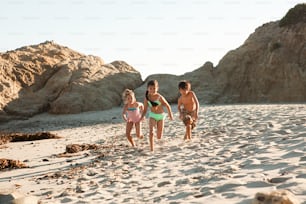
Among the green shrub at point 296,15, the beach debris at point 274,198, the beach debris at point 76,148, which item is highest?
the green shrub at point 296,15

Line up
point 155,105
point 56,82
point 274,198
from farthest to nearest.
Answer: point 56,82 → point 155,105 → point 274,198

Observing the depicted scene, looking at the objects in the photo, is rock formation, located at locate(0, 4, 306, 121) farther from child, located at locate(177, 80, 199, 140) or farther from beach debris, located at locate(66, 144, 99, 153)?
child, located at locate(177, 80, 199, 140)

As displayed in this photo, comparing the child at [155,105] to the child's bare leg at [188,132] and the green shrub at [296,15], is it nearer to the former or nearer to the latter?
the child's bare leg at [188,132]

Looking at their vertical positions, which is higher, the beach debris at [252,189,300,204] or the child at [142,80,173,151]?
the child at [142,80,173,151]

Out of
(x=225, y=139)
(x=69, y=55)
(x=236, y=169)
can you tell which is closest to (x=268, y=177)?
(x=236, y=169)

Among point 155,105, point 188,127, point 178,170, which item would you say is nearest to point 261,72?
point 188,127

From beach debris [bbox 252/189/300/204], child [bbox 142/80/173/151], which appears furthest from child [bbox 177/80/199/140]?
beach debris [bbox 252/189/300/204]

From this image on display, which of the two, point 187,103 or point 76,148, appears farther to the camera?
point 187,103

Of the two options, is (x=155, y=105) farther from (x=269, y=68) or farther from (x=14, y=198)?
(x=269, y=68)

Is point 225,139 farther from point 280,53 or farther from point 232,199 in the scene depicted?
point 280,53

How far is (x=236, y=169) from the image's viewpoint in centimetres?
441

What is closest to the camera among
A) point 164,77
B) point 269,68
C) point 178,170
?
point 178,170

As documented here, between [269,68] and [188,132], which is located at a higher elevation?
[269,68]

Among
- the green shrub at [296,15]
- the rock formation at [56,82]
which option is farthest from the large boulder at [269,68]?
the rock formation at [56,82]
